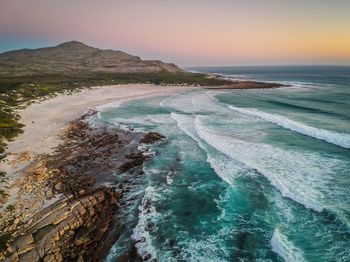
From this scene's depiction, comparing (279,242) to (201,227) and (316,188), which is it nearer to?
(201,227)

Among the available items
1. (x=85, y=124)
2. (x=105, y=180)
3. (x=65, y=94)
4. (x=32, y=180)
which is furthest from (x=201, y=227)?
(x=65, y=94)

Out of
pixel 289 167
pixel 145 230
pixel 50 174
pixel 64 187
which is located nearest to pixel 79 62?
pixel 50 174

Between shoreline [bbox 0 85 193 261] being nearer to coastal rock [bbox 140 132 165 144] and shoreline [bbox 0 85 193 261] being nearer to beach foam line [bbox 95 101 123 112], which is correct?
coastal rock [bbox 140 132 165 144]

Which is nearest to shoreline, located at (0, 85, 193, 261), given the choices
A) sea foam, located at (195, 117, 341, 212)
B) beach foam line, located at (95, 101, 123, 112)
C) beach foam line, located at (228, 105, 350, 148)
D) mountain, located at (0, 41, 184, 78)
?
sea foam, located at (195, 117, 341, 212)

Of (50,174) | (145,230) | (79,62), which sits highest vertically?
(79,62)

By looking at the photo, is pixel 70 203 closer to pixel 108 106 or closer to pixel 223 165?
pixel 223 165

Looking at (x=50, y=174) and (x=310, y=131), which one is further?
(x=310, y=131)
